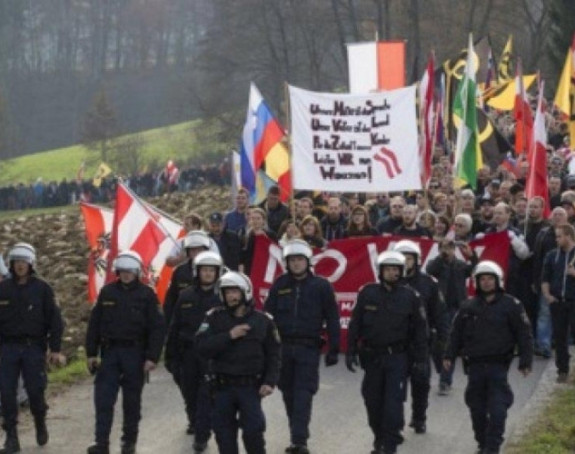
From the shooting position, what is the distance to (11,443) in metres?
12.9

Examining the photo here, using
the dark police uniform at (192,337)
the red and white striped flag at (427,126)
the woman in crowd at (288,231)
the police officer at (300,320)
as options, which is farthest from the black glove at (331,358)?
the red and white striped flag at (427,126)

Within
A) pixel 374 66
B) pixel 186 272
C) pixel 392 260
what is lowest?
pixel 186 272

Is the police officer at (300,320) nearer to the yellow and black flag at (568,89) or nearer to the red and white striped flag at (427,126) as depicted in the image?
the red and white striped flag at (427,126)

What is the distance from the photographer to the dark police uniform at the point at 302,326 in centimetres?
1291

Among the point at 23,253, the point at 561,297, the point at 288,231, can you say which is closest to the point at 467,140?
the point at 288,231

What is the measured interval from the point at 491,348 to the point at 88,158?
6757 cm

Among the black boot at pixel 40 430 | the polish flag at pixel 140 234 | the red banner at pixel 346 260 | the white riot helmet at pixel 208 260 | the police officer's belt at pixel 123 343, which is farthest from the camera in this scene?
the red banner at pixel 346 260

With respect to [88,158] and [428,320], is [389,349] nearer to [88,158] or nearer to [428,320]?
[428,320]

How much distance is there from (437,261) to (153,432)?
11.7 feet

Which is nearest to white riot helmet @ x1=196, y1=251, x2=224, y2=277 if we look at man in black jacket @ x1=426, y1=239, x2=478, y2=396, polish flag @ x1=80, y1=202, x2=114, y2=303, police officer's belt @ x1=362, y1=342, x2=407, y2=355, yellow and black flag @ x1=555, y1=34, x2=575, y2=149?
police officer's belt @ x1=362, y1=342, x2=407, y2=355

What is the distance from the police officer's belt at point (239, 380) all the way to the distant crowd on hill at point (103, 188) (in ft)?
129

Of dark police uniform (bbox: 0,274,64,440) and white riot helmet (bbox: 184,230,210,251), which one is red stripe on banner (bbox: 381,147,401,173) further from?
dark police uniform (bbox: 0,274,64,440)

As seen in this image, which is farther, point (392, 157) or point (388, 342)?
point (392, 157)

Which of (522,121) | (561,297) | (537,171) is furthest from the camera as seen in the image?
(522,121)
